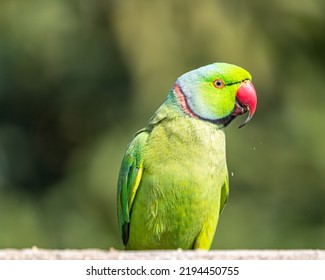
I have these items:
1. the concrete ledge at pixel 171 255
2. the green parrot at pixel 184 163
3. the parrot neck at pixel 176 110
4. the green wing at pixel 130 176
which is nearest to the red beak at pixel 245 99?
the green parrot at pixel 184 163

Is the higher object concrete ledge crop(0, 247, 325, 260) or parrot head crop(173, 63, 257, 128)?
parrot head crop(173, 63, 257, 128)

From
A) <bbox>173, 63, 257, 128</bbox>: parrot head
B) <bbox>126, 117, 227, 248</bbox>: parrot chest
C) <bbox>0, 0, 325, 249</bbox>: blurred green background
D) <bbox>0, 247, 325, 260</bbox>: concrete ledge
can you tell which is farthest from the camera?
<bbox>0, 0, 325, 249</bbox>: blurred green background

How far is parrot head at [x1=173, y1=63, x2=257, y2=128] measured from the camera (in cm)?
466

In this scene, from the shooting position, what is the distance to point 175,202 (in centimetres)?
457

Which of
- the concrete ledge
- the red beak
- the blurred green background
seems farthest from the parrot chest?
the blurred green background

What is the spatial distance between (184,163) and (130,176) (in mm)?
336

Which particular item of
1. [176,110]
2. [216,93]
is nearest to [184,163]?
[176,110]

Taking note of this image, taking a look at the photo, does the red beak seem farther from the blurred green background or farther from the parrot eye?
the blurred green background

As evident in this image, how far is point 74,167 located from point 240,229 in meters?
2.70

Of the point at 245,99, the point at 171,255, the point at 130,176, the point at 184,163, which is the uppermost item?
the point at 245,99

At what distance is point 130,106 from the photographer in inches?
418

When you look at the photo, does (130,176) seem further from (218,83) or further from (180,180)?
(218,83)
